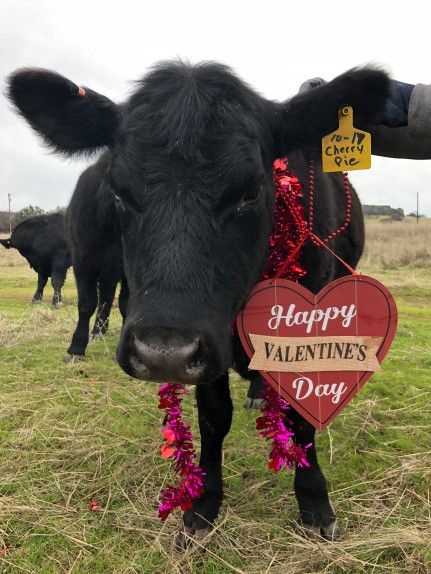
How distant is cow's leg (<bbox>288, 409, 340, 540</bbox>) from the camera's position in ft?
7.52

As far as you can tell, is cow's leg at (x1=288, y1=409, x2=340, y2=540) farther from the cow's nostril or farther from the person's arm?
the person's arm

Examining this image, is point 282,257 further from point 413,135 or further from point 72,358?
point 72,358

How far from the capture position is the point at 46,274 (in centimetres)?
1297

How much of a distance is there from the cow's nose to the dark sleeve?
1.73 metres

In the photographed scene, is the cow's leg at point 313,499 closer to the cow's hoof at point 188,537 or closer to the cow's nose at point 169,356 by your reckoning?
the cow's hoof at point 188,537

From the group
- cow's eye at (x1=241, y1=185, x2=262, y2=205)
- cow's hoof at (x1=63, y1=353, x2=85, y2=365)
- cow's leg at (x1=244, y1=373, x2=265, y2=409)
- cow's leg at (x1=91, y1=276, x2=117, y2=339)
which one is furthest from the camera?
cow's leg at (x1=91, y1=276, x2=117, y2=339)

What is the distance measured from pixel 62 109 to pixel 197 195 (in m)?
0.99

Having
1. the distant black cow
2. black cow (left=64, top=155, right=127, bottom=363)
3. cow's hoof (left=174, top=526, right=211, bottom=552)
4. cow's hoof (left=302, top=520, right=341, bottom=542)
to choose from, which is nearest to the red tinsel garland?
cow's hoof (left=302, top=520, right=341, bottom=542)

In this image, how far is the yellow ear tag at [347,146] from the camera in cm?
221

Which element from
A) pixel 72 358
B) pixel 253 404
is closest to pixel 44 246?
pixel 72 358

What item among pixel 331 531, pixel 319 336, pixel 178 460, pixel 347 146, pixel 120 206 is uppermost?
pixel 347 146

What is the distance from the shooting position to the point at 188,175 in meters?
1.76

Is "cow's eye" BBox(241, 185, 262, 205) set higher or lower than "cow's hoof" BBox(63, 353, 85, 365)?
higher

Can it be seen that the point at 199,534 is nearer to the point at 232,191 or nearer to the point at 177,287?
the point at 177,287
